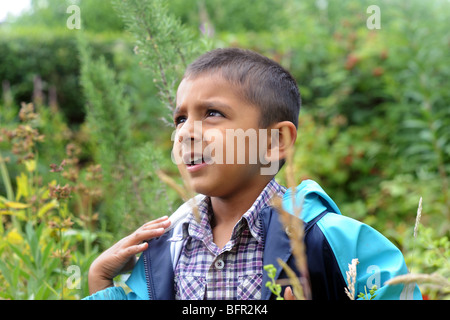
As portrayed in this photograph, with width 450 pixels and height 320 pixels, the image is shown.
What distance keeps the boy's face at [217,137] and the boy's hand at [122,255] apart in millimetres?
226

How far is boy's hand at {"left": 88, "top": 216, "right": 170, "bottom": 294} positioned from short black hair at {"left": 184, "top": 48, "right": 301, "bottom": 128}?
1.58 feet

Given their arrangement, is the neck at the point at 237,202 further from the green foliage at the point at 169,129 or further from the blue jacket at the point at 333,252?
the green foliage at the point at 169,129

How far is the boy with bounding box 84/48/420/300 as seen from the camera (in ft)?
4.42

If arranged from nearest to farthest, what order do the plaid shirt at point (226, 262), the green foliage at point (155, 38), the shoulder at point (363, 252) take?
1. the shoulder at point (363, 252)
2. the plaid shirt at point (226, 262)
3. the green foliage at point (155, 38)

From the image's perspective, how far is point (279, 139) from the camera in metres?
1.63

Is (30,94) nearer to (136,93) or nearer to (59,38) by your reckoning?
(59,38)

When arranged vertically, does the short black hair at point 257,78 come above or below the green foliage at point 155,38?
below

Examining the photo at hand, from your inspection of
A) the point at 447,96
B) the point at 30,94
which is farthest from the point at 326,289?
the point at 30,94

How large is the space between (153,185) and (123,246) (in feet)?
2.79

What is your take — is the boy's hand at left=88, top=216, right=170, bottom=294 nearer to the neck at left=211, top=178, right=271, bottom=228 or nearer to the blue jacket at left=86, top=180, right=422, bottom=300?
the neck at left=211, top=178, right=271, bottom=228

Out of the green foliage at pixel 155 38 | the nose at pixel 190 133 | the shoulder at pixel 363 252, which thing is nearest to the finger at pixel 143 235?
the nose at pixel 190 133

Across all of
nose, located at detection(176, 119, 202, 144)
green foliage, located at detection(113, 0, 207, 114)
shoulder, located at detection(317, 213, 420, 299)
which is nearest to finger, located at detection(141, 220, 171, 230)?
nose, located at detection(176, 119, 202, 144)

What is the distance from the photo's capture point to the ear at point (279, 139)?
160 cm

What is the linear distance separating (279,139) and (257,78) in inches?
8.3
